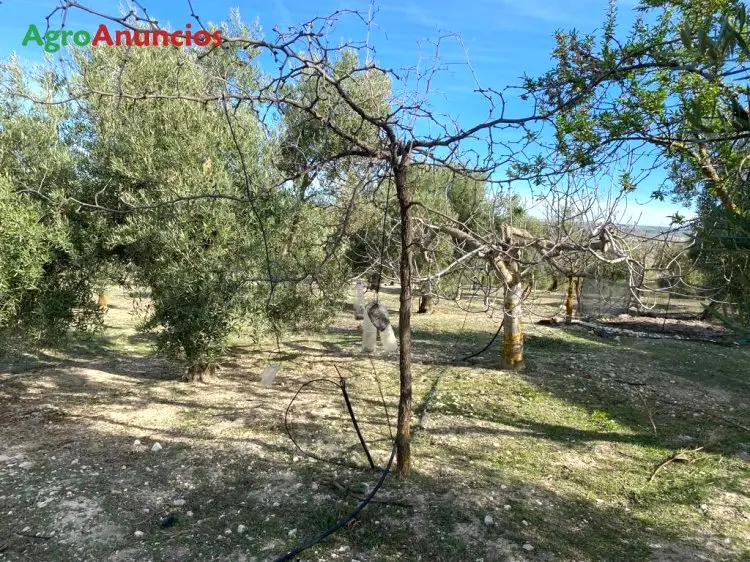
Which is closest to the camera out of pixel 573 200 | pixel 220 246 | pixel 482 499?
pixel 482 499

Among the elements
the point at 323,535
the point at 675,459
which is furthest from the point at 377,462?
the point at 675,459

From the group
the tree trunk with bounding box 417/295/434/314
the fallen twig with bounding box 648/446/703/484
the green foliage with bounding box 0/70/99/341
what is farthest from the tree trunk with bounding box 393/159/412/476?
the tree trunk with bounding box 417/295/434/314

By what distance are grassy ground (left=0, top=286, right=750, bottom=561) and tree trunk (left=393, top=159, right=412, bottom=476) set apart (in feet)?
1.76

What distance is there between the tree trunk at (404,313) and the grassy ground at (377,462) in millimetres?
537

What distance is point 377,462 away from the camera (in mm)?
4750

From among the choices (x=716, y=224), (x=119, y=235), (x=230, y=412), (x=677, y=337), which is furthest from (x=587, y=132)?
(x=677, y=337)

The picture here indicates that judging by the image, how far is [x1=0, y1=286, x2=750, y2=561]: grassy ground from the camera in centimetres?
349

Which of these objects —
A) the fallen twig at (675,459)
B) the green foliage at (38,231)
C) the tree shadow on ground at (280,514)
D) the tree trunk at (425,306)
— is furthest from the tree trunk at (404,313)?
the tree trunk at (425,306)

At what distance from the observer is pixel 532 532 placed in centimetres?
362

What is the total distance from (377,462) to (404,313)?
5.81 feet

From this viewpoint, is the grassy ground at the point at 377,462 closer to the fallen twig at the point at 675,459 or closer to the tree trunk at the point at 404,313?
the fallen twig at the point at 675,459

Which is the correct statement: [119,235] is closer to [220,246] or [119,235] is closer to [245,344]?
[220,246]

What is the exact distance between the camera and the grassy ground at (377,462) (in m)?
3.49

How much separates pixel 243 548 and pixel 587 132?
466 cm
